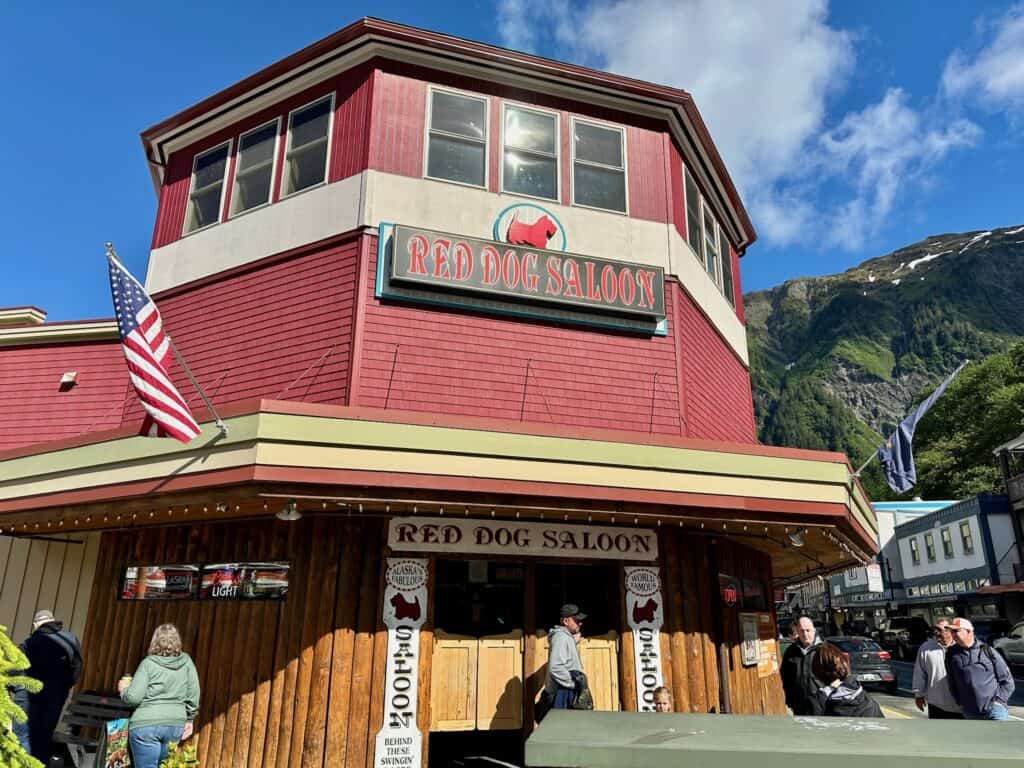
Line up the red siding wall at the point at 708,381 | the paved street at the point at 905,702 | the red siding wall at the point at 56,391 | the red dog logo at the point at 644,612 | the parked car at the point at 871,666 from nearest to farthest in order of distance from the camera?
the red dog logo at the point at 644,612 → the red siding wall at the point at 708,381 → the red siding wall at the point at 56,391 → the paved street at the point at 905,702 → the parked car at the point at 871,666

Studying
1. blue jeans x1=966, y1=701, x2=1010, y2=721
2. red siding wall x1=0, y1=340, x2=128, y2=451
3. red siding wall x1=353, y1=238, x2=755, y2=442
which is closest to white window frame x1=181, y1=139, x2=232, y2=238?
red siding wall x1=0, y1=340, x2=128, y2=451

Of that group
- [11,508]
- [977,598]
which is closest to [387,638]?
[11,508]

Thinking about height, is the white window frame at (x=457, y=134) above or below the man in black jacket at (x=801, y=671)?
above

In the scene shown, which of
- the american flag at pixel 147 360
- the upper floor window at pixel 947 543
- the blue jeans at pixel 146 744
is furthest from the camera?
the upper floor window at pixel 947 543

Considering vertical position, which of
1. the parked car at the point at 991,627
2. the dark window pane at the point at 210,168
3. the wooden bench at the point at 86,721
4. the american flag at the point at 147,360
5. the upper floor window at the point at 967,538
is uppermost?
the dark window pane at the point at 210,168

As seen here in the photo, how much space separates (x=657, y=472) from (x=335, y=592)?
13.4 ft

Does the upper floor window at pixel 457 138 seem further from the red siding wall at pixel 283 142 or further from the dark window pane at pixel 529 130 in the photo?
the red siding wall at pixel 283 142

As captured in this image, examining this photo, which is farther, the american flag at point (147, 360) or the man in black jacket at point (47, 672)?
the man in black jacket at point (47, 672)

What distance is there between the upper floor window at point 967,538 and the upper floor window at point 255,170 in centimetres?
4312

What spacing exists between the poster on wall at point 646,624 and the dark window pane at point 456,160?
656 centimetres

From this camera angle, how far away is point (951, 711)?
7.50 m

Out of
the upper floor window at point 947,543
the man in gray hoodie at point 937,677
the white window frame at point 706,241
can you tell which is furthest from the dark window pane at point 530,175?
the upper floor window at point 947,543

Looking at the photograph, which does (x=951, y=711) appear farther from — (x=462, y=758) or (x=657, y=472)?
(x=462, y=758)

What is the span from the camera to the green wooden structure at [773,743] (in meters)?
2.58
